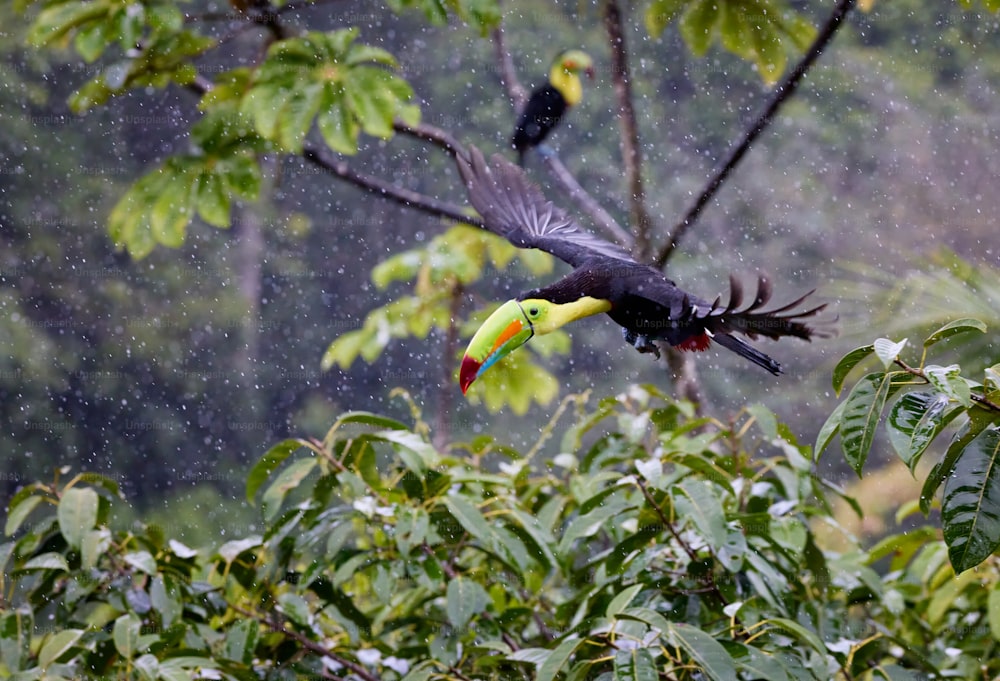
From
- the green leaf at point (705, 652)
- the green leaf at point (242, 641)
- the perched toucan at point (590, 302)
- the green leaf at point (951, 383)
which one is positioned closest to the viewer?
the green leaf at point (951, 383)

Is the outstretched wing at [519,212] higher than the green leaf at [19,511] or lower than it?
higher

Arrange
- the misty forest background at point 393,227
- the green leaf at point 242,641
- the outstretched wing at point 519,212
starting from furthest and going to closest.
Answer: the misty forest background at point 393,227, the outstretched wing at point 519,212, the green leaf at point 242,641

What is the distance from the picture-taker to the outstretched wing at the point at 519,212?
1333mm

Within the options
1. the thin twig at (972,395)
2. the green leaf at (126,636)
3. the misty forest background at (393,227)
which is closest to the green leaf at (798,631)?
the thin twig at (972,395)

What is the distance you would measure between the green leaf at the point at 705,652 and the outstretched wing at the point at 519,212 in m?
0.54

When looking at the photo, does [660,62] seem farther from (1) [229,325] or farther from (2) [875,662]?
(2) [875,662]

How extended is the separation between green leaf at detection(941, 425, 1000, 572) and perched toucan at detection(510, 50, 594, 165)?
2195mm

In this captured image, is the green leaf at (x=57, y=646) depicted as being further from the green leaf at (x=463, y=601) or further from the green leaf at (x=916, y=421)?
the green leaf at (x=916, y=421)

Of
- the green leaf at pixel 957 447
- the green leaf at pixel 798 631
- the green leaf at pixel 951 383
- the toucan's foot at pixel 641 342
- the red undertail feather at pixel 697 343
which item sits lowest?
the green leaf at pixel 798 631

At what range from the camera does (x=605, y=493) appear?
1108mm

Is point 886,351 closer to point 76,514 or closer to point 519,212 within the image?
point 519,212

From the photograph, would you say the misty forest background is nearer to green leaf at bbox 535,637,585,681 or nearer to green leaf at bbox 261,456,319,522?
green leaf at bbox 261,456,319,522

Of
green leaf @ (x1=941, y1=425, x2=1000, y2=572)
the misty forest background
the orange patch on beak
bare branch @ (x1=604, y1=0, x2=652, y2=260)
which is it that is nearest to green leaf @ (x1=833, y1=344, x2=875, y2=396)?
green leaf @ (x1=941, y1=425, x2=1000, y2=572)

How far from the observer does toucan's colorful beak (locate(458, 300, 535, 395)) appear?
1101mm
